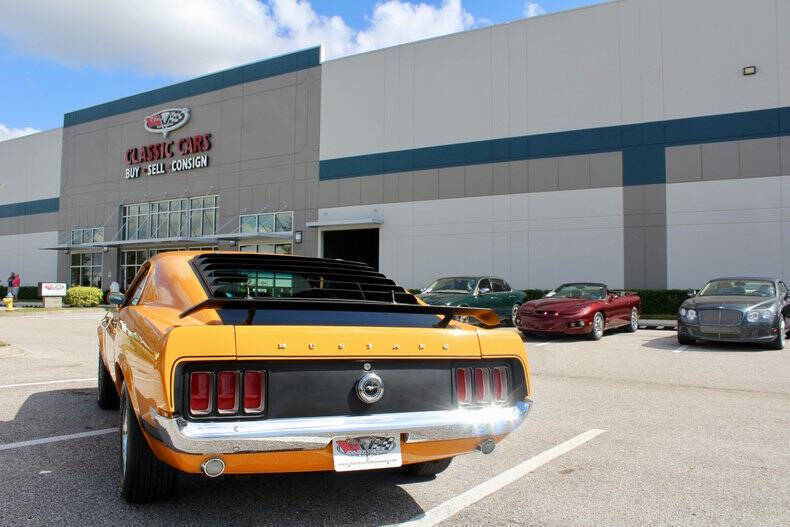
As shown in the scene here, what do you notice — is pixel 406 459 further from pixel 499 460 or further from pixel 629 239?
pixel 629 239

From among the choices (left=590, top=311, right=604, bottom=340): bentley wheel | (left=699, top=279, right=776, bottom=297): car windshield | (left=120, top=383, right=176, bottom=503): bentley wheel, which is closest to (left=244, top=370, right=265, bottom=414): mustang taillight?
(left=120, top=383, right=176, bottom=503): bentley wheel

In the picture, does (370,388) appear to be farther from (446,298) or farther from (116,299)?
(446,298)

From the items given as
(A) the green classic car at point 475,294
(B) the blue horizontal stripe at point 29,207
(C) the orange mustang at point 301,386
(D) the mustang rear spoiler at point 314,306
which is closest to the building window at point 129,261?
(B) the blue horizontal stripe at point 29,207

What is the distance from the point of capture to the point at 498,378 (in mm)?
3242

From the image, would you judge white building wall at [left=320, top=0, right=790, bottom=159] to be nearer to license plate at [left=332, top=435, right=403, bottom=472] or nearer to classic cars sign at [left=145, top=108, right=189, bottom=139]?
classic cars sign at [left=145, top=108, right=189, bottom=139]

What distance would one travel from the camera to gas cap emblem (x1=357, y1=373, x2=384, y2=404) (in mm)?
2832

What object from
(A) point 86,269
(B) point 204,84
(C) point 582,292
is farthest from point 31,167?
(C) point 582,292

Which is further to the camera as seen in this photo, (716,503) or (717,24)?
(717,24)

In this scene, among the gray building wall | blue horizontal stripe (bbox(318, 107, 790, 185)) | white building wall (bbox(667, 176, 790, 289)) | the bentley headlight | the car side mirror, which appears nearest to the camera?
the car side mirror

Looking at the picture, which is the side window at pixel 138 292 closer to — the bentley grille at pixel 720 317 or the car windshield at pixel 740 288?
the bentley grille at pixel 720 317

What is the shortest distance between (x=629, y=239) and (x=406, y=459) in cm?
2044

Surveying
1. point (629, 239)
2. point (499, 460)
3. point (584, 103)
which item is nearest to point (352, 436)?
point (499, 460)

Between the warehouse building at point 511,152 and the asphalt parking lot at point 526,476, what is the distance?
1518 centimetres

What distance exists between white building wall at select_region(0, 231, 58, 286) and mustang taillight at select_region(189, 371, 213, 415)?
41014 millimetres
